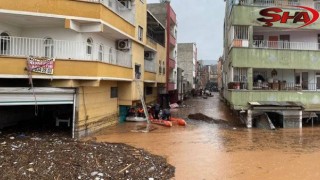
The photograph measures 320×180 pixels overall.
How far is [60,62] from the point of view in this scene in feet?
51.5

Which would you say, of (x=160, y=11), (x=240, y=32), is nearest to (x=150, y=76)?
(x=240, y=32)

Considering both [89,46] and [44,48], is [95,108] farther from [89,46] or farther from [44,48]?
[44,48]

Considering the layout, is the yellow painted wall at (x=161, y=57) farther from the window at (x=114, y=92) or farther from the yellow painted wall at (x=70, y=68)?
the yellow painted wall at (x=70, y=68)

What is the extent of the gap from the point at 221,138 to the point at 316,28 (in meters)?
12.4

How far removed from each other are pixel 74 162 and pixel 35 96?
5.55 metres

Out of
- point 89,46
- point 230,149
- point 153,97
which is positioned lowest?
point 230,149

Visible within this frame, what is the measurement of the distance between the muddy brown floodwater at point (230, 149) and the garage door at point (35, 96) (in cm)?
287

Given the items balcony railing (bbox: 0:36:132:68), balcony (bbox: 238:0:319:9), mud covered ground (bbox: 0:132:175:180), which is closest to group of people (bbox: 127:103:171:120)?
balcony railing (bbox: 0:36:132:68)

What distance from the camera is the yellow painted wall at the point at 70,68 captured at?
1459 centimetres

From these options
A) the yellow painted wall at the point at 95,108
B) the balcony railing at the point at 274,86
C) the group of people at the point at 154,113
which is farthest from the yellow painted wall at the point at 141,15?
the balcony railing at the point at 274,86

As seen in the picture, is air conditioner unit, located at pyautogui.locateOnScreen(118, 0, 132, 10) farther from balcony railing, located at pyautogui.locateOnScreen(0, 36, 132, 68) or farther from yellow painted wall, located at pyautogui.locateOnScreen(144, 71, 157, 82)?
balcony railing, located at pyautogui.locateOnScreen(0, 36, 132, 68)

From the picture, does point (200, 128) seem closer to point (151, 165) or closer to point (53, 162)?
point (151, 165)

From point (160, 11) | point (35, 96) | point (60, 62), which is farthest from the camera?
point (160, 11)

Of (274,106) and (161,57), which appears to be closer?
(274,106)
